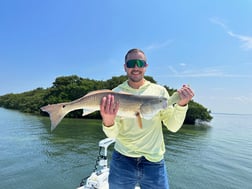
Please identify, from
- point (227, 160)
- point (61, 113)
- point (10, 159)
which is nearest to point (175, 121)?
point (61, 113)

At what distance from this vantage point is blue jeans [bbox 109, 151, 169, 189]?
7.63 feet

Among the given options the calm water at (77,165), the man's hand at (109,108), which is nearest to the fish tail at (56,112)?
the man's hand at (109,108)

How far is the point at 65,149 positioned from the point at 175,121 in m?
13.5

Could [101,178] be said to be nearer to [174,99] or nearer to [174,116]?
[174,116]

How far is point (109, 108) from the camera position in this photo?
220cm

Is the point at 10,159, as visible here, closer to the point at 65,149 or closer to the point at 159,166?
the point at 65,149

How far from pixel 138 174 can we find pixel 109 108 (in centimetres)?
79

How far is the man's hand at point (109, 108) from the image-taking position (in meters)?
2.20

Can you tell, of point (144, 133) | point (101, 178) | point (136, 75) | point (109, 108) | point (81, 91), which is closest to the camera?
point (109, 108)

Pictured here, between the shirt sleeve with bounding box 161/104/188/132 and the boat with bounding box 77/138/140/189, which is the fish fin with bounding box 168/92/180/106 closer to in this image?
the shirt sleeve with bounding box 161/104/188/132

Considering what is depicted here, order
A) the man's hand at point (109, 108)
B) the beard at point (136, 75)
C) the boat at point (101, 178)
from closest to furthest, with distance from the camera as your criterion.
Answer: the man's hand at point (109, 108) → the beard at point (136, 75) → the boat at point (101, 178)

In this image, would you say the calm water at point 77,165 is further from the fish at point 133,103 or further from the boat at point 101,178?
the fish at point 133,103

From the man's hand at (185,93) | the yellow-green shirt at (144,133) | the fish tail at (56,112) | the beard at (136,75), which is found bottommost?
the yellow-green shirt at (144,133)

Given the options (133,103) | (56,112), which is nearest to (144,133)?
(133,103)
